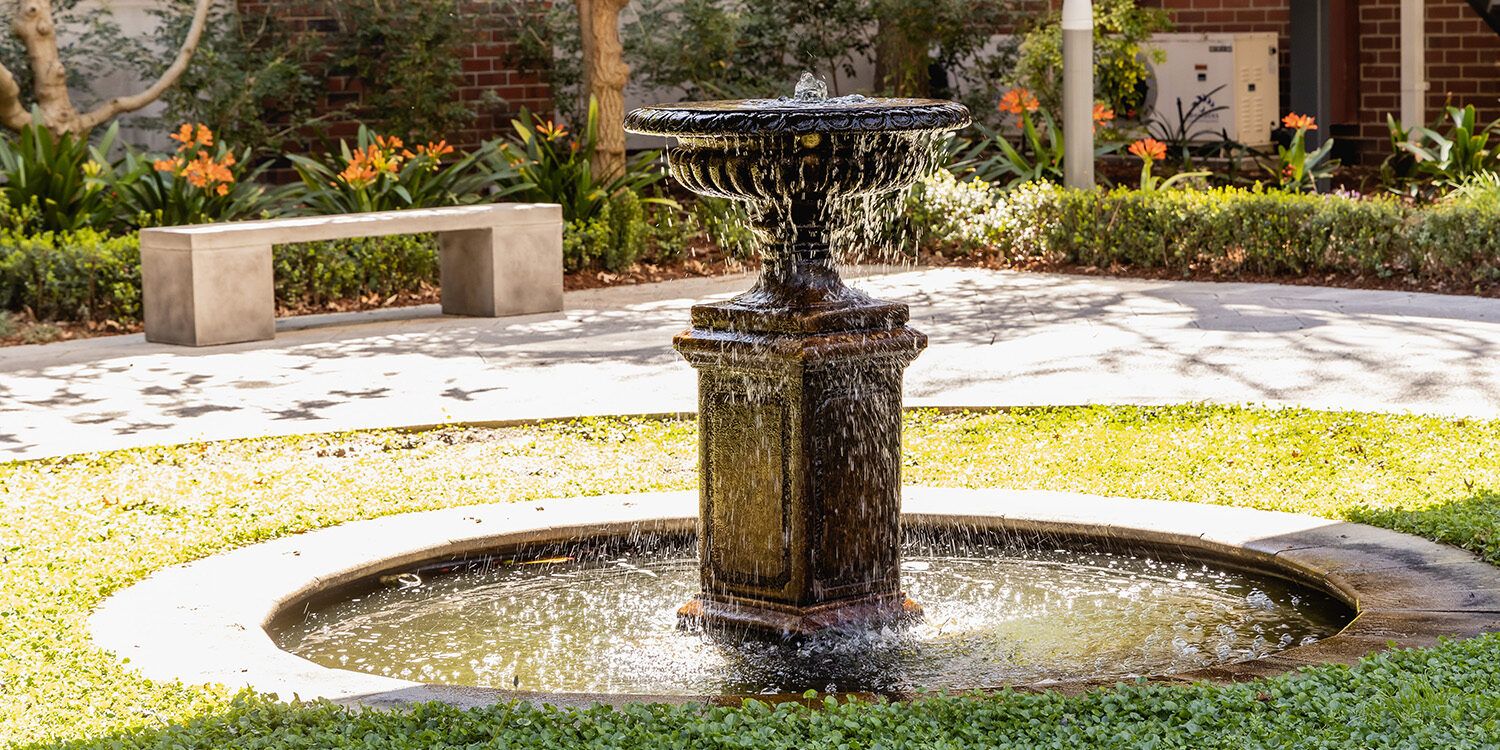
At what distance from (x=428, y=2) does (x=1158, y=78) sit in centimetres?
667

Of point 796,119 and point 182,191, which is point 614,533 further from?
point 182,191

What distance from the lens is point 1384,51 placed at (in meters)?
→ 17.5

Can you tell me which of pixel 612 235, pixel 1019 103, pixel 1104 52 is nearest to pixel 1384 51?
pixel 1104 52

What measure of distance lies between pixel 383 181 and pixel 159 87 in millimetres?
2803

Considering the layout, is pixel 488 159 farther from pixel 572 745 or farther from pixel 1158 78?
pixel 572 745

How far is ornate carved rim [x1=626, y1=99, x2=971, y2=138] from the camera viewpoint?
5.01m

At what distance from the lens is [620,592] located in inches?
235

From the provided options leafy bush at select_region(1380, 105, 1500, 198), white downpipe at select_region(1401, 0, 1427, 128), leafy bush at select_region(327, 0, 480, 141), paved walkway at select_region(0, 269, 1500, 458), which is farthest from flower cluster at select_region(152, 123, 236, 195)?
white downpipe at select_region(1401, 0, 1427, 128)

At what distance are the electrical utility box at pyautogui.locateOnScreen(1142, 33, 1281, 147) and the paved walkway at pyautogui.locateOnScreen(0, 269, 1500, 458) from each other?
5.47 m

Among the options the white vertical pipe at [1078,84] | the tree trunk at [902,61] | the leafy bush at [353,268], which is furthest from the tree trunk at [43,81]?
the white vertical pipe at [1078,84]

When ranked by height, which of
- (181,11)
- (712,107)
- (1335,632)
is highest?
(181,11)

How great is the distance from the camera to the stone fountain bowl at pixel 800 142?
5.03 meters

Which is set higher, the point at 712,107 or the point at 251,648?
the point at 712,107

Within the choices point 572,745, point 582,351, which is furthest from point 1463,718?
point 582,351
